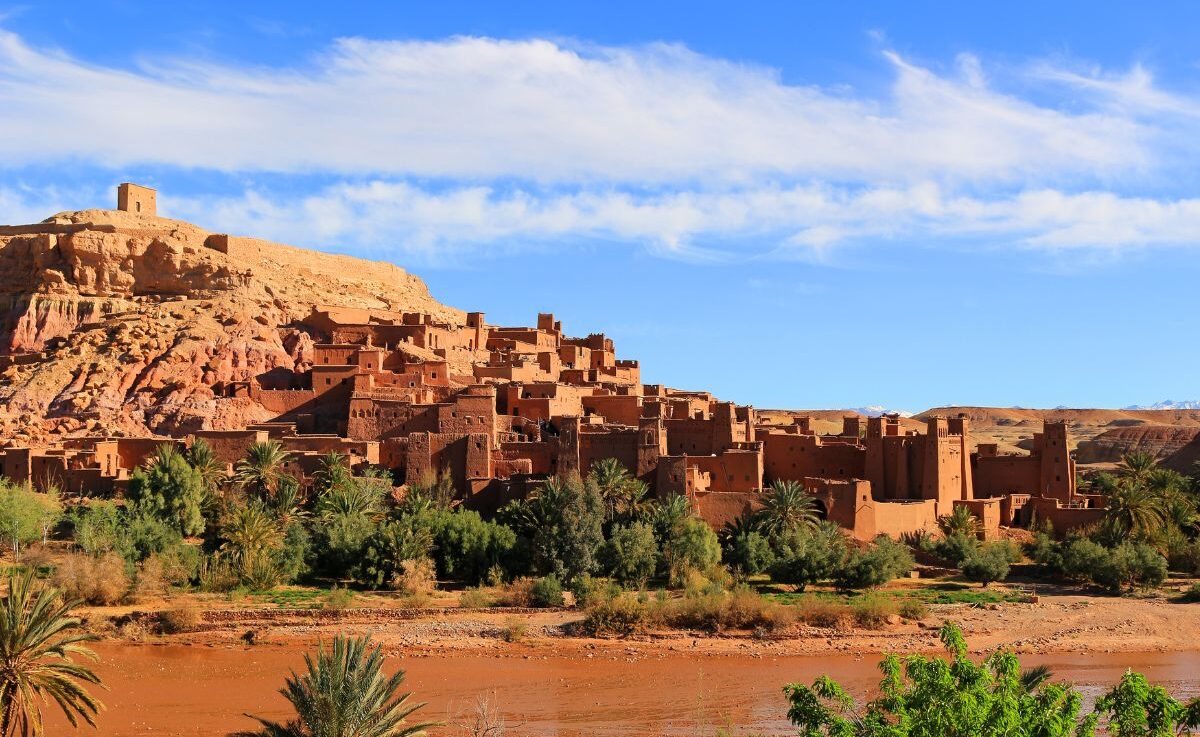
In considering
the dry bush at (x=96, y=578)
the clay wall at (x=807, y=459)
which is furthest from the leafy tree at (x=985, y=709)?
the clay wall at (x=807, y=459)

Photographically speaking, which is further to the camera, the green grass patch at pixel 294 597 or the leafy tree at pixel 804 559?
the leafy tree at pixel 804 559

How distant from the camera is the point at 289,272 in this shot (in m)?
50.7

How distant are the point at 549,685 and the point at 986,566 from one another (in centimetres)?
1245

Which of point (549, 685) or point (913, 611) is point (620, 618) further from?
point (913, 611)

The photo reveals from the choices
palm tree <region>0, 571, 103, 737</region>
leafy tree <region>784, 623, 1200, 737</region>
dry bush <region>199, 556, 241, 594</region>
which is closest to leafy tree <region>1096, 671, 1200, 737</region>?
leafy tree <region>784, 623, 1200, 737</region>

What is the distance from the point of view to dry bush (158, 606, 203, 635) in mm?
29297

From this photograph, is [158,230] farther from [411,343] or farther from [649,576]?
[649,576]

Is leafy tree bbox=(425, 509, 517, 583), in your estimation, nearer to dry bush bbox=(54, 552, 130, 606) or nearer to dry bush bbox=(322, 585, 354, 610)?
dry bush bbox=(322, 585, 354, 610)

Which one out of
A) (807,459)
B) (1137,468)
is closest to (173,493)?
(807,459)

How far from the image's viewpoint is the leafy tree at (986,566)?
32.9m

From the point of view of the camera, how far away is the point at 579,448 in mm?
34875

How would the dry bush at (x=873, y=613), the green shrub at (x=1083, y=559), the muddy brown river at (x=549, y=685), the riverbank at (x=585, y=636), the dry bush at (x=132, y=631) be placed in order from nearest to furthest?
the muddy brown river at (x=549, y=685)
the riverbank at (x=585, y=636)
the dry bush at (x=132, y=631)
the dry bush at (x=873, y=613)
the green shrub at (x=1083, y=559)

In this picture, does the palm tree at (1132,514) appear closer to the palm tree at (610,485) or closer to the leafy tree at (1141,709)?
the palm tree at (610,485)

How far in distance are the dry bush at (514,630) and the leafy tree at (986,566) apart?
35.8 ft
